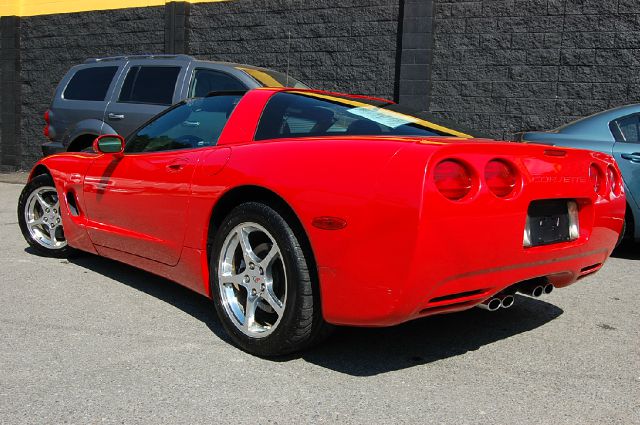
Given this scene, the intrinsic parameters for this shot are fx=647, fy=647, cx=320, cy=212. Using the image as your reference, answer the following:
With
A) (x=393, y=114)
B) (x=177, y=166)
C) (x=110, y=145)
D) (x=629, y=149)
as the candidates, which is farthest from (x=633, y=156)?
(x=110, y=145)

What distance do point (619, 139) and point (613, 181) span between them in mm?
2516

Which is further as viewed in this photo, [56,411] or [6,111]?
[6,111]

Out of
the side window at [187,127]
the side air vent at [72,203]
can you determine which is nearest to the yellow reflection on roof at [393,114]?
the side window at [187,127]

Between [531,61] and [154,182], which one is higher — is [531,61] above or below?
above

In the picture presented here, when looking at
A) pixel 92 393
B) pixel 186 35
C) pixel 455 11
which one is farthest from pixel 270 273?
pixel 186 35

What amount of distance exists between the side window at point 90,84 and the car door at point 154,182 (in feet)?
12.1

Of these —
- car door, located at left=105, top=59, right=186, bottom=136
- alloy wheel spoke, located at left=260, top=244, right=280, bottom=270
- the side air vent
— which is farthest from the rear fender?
car door, located at left=105, top=59, right=186, bottom=136

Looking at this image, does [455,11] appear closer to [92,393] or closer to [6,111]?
[92,393]

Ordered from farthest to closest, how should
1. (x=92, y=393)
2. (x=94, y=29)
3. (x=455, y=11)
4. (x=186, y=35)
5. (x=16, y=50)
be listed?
(x=16, y=50) → (x=94, y=29) → (x=186, y=35) → (x=455, y=11) → (x=92, y=393)

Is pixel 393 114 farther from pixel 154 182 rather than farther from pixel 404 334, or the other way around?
pixel 154 182

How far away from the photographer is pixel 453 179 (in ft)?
9.07

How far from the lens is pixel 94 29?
42.8 feet

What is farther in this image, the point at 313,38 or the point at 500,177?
the point at 313,38

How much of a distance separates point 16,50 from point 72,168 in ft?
35.7
